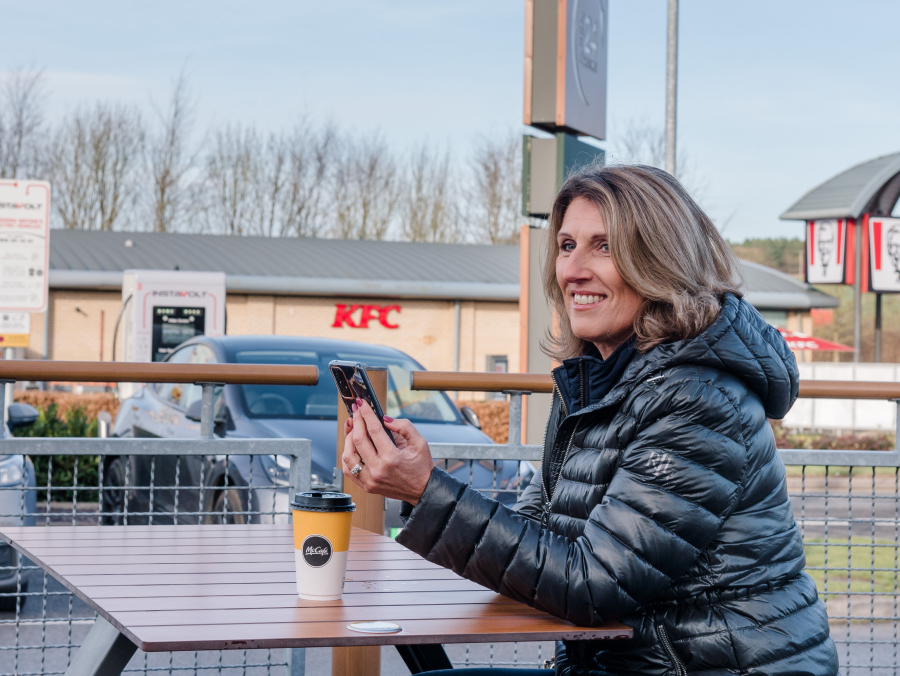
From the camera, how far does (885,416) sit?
2350 centimetres

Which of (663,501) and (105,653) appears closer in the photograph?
(663,501)

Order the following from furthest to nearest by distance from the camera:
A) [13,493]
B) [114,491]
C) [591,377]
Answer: [114,491] → [13,493] → [591,377]

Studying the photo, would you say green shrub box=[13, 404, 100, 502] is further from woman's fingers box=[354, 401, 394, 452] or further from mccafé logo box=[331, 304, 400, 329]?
mccafé logo box=[331, 304, 400, 329]

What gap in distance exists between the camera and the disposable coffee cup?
73.8 inches

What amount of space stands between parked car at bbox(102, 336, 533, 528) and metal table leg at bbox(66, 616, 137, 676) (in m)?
3.26

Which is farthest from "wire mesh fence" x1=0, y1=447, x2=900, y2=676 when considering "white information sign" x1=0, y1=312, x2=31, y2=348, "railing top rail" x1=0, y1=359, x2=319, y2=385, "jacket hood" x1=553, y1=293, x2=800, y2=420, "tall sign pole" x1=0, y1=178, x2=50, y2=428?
"tall sign pole" x1=0, y1=178, x2=50, y2=428

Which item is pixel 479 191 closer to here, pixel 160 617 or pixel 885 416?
pixel 885 416

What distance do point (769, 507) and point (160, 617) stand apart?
44.8 inches

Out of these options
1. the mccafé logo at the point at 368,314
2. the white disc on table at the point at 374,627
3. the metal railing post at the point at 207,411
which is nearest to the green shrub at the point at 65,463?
the metal railing post at the point at 207,411

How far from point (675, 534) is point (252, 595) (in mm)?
789

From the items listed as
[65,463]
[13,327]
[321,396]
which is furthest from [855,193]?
[321,396]

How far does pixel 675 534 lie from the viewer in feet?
5.96

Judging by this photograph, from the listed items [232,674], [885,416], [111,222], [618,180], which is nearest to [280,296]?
[111,222]

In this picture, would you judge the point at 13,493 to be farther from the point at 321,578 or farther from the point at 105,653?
the point at 321,578
